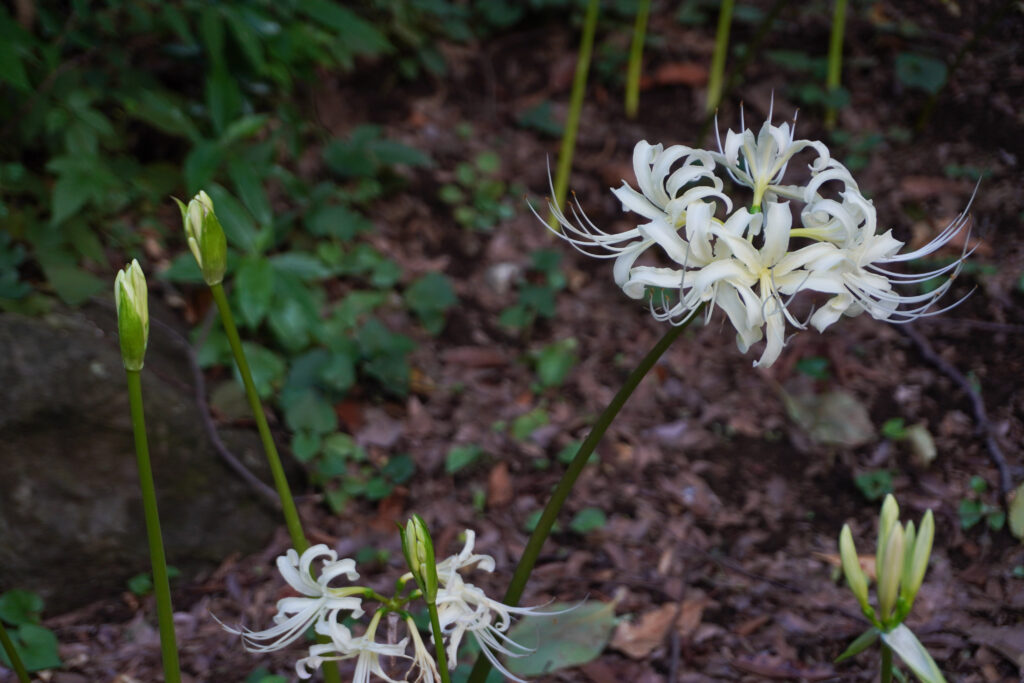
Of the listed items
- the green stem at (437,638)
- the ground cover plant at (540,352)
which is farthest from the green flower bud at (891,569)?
the green stem at (437,638)

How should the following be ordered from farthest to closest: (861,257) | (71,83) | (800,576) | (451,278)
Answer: (451,278)
(71,83)
(800,576)
(861,257)

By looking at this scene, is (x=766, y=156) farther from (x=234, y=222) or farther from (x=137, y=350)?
(x=234, y=222)

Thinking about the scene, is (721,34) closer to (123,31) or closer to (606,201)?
(606,201)

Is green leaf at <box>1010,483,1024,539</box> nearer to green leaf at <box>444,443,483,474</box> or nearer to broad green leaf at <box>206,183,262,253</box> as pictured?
green leaf at <box>444,443,483,474</box>

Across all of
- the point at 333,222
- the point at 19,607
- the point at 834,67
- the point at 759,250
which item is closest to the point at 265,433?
the point at 759,250

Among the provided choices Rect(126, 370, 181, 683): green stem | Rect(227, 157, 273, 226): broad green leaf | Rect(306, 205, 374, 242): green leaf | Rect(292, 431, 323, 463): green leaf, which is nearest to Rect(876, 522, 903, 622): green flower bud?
Rect(126, 370, 181, 683): green stem

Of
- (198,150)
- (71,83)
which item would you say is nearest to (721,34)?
(198,150)
